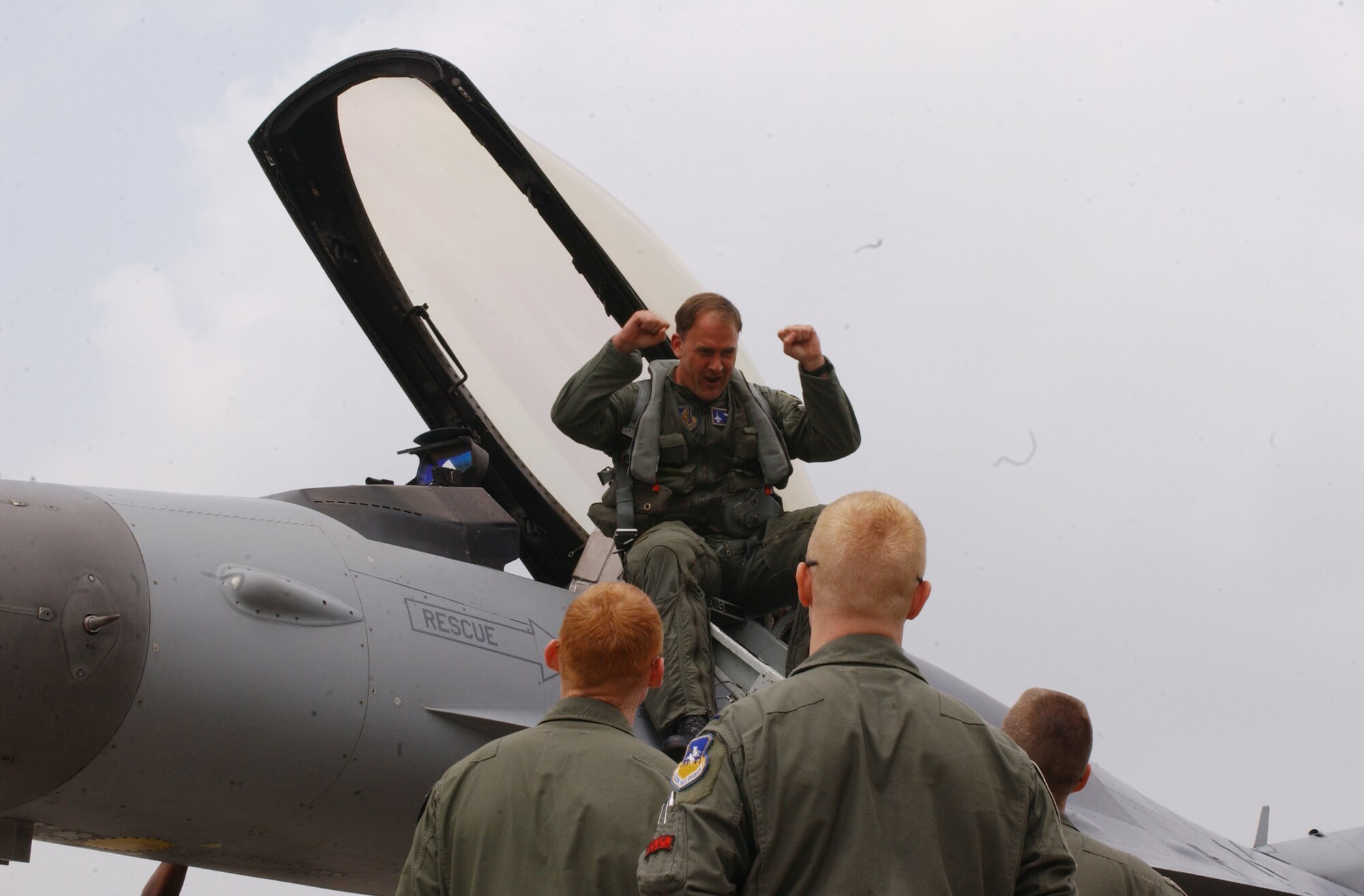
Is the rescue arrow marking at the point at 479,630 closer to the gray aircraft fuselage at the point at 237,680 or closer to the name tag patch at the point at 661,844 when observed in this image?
the gray aircraft fuselage at the point at 237,680

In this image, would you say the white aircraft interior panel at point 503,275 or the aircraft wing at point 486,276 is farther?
the white aircraft interior panel at point 503,275

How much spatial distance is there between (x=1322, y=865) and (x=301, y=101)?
682 centimetres

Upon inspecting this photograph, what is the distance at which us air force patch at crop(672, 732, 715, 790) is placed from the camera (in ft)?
6.33

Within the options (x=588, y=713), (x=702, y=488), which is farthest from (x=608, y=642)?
(x=702, y=488)

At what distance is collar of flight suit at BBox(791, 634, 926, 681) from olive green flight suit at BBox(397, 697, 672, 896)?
0.54 meters

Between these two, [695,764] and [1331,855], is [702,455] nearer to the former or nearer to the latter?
[695,764]

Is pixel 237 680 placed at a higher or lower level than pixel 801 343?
lower

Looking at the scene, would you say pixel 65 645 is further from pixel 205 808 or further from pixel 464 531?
pixel 464 531

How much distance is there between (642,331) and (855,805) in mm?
2678

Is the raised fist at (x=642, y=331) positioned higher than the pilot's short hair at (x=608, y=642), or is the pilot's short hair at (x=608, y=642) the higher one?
the raised fist at (x=642, y=331)

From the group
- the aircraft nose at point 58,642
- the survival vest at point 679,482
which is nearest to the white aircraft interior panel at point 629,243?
the survival vest at point 679,482

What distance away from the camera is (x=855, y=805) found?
1.90 metres

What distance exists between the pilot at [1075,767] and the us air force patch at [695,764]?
128 cm

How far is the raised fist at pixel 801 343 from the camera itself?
14.9 feet
